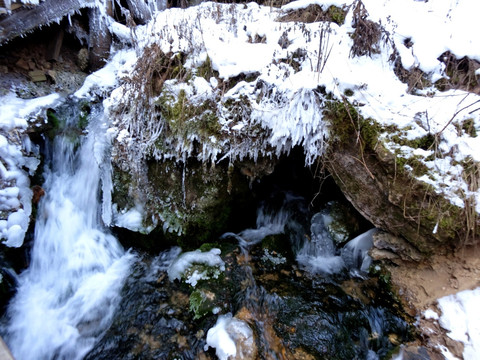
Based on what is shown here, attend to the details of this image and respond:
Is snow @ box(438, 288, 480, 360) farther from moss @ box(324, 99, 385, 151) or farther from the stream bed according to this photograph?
moss @ box(324, 99, 385, 151)

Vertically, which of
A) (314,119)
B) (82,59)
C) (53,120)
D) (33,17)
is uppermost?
(33,17)

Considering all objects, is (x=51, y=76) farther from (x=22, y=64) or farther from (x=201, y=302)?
(x=201, y=302)

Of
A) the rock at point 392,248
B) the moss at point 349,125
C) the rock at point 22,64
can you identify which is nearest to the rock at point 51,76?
the rock at point 22,64

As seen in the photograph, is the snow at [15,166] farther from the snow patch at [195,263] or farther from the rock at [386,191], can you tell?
the rock at [386,191]

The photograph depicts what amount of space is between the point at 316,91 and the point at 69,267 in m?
4.17

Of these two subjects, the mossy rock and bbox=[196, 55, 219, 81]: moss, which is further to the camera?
bbox=[196, 55, 219, 81]: moss

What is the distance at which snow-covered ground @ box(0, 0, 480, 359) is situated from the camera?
277 cm

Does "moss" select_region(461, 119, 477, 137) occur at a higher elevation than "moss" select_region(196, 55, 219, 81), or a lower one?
lower

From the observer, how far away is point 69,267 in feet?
11.9

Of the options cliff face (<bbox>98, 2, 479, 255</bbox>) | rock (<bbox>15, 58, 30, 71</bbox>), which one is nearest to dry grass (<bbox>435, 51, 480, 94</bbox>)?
cliff face (<bbox>98, 2, 479, 255</bbox>)

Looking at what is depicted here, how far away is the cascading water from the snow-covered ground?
0.39m

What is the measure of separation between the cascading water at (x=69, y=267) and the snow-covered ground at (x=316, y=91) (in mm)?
394

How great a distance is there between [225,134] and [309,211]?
2.14m

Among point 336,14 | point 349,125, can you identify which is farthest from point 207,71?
point 336,14
